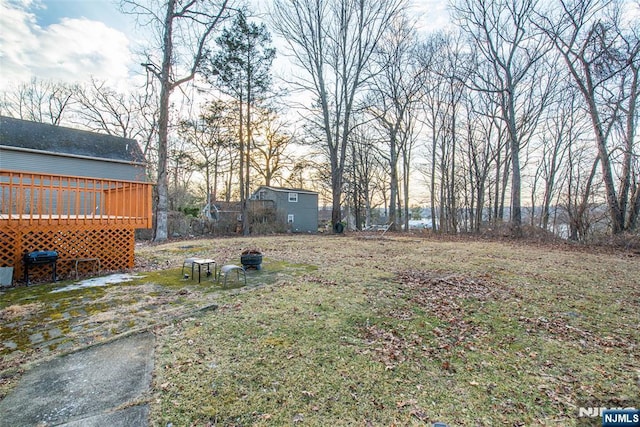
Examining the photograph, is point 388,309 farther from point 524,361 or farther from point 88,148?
point 88,148

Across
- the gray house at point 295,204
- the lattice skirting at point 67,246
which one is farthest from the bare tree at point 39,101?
the lattice skirting at point 67,246

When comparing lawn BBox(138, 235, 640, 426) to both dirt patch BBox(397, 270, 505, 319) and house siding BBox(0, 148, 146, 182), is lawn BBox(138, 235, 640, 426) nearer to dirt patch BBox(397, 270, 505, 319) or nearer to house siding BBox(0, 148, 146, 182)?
dirt patch BBox(397, 270, 505, 319)

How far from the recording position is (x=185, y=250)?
9523 millimetres

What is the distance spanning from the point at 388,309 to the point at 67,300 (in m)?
4.76

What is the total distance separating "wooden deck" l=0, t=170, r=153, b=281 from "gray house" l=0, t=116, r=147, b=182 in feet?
25.6

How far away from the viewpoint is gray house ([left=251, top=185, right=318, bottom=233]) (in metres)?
22.0

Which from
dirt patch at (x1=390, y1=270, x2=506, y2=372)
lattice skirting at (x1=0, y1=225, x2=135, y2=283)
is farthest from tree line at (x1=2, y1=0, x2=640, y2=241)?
dirt patch at (x1=390, y1=270, x2=506, y2=372)

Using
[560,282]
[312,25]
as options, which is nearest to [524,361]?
[560,282]

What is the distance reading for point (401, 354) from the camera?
294 centimetres

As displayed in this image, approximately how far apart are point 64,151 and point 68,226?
13.6 meters

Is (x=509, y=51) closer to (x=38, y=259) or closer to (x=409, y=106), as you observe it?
(x=409, y=106)

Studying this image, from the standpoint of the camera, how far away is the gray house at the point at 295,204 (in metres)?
22.0

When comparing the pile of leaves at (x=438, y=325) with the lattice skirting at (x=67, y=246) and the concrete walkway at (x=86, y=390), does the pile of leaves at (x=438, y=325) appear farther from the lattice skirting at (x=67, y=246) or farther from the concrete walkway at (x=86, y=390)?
the lattice skirting at (x=67, y=246)

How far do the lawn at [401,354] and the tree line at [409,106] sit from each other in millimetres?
10148
